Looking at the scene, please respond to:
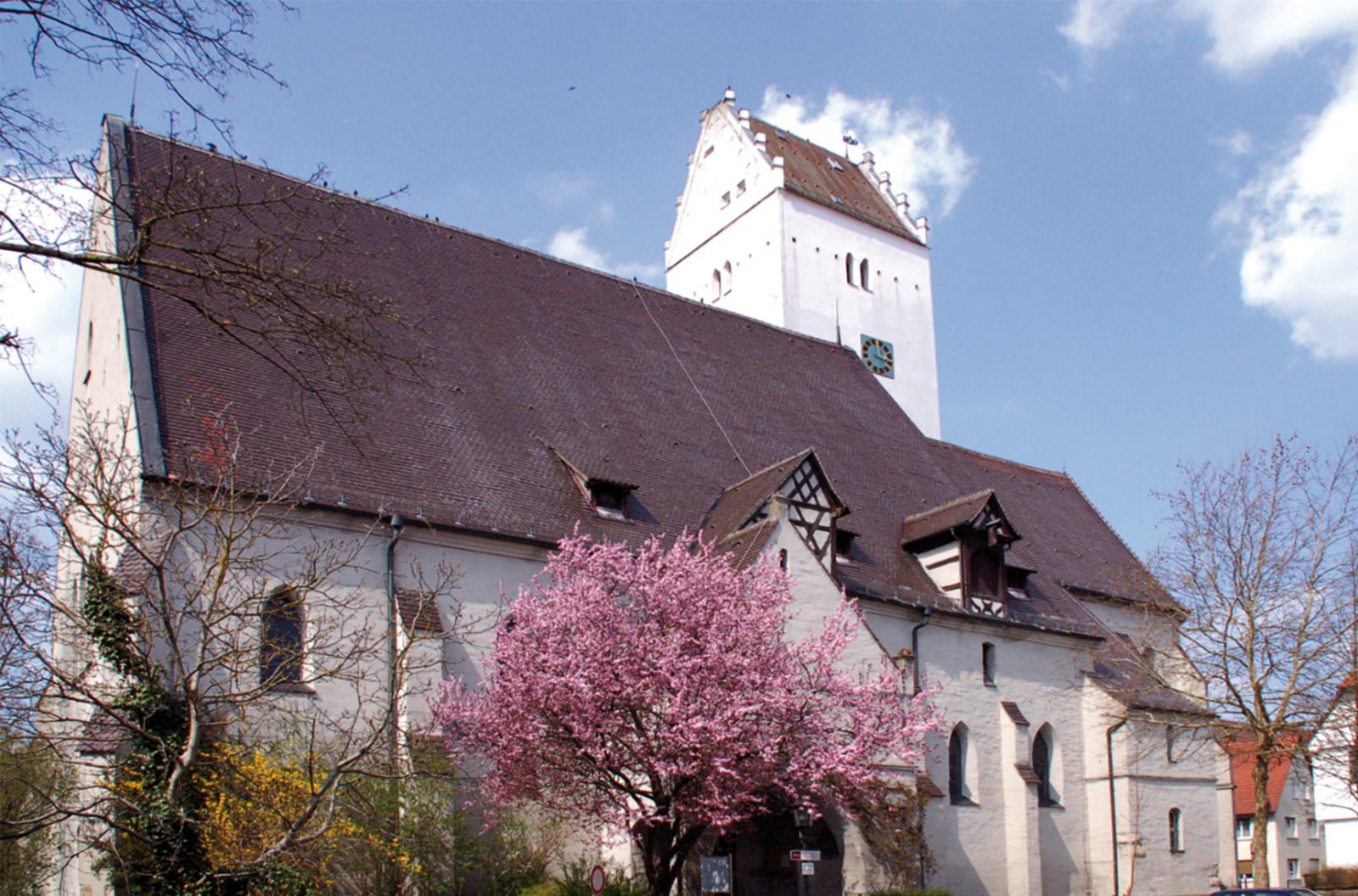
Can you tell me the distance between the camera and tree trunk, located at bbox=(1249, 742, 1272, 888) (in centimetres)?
2212

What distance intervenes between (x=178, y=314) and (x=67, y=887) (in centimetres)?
847

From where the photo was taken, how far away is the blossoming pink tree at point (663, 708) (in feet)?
54.3

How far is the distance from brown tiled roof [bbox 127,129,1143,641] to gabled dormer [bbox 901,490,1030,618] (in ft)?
1.37

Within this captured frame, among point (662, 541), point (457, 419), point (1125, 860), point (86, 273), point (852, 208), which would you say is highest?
point (852, 208)

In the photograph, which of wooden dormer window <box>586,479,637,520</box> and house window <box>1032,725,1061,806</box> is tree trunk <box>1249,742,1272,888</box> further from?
wooden dormer window <box>586,479,637,520</box>

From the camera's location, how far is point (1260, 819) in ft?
74.6

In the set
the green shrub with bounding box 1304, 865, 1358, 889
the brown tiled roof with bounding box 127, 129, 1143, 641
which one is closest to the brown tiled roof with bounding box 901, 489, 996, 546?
the brown tiled roof with bounding box 127, 129, 1143, 641

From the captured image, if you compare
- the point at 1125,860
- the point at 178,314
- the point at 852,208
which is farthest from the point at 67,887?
the point at 852,208

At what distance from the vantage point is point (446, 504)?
20219mm

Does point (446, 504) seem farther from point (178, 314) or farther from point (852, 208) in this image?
point (852, 208)

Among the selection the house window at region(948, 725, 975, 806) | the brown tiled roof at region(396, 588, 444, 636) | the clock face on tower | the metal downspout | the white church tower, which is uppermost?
the white church tower

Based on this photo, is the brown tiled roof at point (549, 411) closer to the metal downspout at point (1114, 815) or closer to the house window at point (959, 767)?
the metal downspout at point (1114, 815)

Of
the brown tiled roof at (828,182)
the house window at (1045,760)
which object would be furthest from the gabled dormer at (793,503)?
the brown tiled roof at (828,182)

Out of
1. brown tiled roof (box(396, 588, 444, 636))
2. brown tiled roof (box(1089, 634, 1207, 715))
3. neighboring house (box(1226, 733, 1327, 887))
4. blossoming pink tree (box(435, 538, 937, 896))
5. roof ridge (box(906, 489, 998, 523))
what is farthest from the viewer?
neighboring house (box(1226, 733, 1327, 887))
